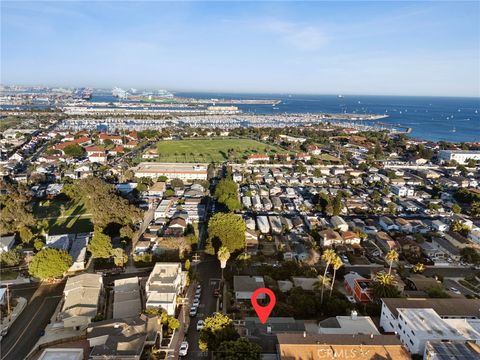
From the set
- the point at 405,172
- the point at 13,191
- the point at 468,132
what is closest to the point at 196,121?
the point at 405,172

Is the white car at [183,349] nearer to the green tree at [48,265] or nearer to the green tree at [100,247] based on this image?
the green tree at [48,265]

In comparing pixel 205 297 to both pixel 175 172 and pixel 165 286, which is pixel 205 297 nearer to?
pixel 165 286

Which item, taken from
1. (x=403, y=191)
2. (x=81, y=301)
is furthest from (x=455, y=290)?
(x=81, y=301)

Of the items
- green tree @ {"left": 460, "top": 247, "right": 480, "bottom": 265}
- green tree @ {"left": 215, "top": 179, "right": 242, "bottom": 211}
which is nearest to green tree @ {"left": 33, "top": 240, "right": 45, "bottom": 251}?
green tree @ {"left": 215, "top": 179, "right": 242, "bottom": 211}

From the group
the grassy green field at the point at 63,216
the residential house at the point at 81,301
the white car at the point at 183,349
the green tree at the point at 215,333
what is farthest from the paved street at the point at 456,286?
the grassy green field at the point at 63,216

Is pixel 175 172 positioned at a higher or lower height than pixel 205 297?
higher
